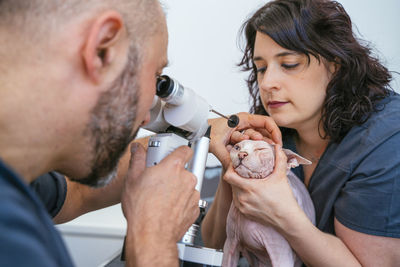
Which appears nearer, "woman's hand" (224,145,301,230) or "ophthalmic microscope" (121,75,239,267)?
"ophthalmic microscope" (121,75,239,267)

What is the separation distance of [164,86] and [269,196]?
0.49 m

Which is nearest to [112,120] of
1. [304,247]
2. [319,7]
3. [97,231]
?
[304,247]

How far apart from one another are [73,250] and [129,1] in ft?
5.24

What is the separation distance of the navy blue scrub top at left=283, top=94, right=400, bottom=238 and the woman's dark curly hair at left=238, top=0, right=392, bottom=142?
0.05m

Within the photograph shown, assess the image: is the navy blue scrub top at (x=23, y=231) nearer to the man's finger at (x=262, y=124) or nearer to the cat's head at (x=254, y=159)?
the cat's head at (x=254, y=159)

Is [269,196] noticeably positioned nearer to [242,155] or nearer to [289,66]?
[242,155]

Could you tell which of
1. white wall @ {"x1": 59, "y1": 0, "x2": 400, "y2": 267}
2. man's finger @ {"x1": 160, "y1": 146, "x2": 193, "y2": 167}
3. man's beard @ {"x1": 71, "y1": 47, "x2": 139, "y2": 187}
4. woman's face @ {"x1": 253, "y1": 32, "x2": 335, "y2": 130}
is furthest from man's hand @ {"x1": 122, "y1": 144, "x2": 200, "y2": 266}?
white wall @ {"x1": 59, "y1": 0, "x2": 400, "y2": 267}

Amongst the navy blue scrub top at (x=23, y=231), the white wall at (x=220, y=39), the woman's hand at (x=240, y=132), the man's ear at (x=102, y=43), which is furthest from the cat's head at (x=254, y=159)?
the white wall at (x=220, y=39)

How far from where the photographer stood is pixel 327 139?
138 cm

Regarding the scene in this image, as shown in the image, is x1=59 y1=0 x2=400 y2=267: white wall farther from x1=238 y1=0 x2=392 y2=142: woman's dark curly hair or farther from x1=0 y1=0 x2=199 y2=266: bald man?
x1=0 y1=0 x2=199 y2=266: bald man

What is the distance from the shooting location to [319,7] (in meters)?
1.31

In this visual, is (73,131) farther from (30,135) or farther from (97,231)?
(97,231)

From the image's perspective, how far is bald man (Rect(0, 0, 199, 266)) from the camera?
0.62 m

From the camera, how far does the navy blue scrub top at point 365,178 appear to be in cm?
108
